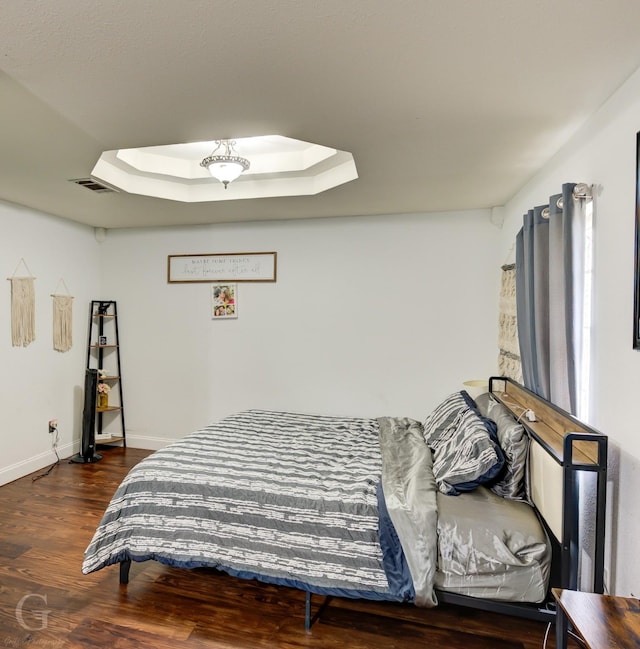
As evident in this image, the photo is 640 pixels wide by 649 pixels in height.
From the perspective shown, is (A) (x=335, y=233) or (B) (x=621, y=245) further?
(A) (x=335, y=233)

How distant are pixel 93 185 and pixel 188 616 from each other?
2.89m

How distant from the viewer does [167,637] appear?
Result: 1928mm

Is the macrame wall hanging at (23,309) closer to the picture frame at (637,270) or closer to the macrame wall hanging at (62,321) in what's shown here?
the macrame wall hanging at (62,321)

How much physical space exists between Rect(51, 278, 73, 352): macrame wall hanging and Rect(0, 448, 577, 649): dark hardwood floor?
210 cm

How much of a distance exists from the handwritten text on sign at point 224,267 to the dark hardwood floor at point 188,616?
8.76 feet

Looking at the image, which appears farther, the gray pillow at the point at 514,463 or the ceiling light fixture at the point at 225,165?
the ceiling light fixture at the point at 225,165

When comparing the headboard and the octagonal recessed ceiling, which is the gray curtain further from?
the octagonal recessed ceiling

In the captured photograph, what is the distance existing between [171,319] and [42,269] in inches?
50.5

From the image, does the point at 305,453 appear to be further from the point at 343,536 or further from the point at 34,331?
the point at 34,331

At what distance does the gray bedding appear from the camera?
184 cm

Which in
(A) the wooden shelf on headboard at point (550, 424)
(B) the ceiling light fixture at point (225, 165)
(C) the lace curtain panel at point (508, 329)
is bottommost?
(A) the wooden shelf on headboard at point (550, 424)

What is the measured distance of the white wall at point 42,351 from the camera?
12.1 ft

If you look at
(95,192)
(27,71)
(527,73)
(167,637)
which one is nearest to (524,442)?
(527,73)

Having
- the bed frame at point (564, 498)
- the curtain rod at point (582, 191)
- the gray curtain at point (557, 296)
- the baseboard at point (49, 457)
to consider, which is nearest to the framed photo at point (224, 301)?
the baseboard at point (49, 457)
